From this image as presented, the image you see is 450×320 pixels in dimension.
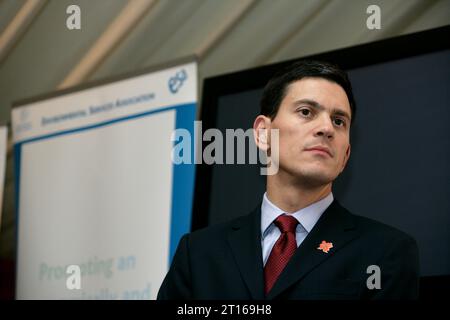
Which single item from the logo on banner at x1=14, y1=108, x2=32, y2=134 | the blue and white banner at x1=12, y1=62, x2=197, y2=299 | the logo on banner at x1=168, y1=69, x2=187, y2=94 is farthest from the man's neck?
the logo on banner at x1=14, y1=108, x2=32, y2=134

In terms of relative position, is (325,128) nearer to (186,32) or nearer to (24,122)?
(186,32)

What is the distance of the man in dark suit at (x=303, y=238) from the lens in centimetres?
187

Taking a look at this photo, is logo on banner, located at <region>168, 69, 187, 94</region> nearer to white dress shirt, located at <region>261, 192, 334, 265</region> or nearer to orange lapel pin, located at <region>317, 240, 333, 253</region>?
white dress shirt, located at <region>261, 192, 334, 265</region>

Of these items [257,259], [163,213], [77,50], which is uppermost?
[77,50]

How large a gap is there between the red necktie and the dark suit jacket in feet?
0.07

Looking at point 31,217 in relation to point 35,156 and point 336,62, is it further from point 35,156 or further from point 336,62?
point 336,62

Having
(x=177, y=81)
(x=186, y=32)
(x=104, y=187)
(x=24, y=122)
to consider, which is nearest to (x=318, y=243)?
(x=177, y=81)

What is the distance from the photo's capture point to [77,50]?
3.44m

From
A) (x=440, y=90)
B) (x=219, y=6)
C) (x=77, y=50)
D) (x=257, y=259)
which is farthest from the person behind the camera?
(x=77, y=50)

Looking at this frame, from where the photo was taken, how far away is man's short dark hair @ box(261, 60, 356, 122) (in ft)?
6.62

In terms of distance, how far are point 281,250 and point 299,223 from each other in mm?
84

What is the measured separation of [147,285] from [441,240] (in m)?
1.05

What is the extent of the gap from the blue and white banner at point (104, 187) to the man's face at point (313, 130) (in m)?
0.80
